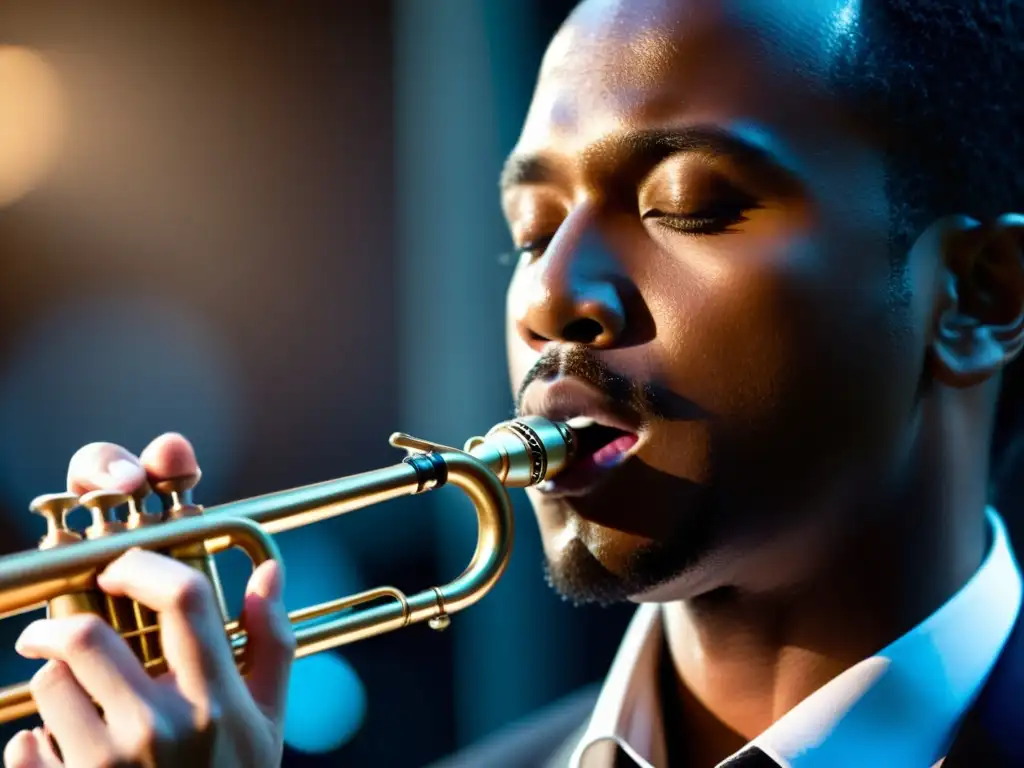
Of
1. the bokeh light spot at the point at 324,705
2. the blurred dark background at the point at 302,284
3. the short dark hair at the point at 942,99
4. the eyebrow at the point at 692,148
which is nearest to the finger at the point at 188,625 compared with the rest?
the eyebrow at the point at 692,148

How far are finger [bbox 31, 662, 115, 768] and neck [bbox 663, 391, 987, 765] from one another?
0.77m

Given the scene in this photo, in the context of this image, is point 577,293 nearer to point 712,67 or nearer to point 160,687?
point 712,67

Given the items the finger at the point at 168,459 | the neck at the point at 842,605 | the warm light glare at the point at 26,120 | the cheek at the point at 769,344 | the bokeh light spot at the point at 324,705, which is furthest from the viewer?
the bokeh light spot at the point at 324,705

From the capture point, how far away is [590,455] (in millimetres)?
1204

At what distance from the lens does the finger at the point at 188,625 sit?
2.76 feet

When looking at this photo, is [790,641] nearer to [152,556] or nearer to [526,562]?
[152,556]

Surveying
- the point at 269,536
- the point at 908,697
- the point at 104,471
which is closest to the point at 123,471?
the point at 104,471

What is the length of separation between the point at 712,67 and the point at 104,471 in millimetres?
824

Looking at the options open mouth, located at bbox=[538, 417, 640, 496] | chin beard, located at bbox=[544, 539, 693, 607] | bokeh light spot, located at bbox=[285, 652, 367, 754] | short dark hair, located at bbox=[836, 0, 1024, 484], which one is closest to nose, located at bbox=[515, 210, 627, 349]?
open mouth, located at bbox=[538, 417, 640, 496]

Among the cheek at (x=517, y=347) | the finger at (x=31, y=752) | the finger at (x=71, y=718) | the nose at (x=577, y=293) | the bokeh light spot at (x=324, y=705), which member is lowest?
the bokeh light spot at (x=324, y=705)

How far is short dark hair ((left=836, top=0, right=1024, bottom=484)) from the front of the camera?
4.05ft

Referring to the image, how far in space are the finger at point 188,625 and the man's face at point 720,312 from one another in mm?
479

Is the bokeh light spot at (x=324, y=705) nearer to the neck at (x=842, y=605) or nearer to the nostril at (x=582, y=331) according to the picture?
the neck at (x=842, y=605)

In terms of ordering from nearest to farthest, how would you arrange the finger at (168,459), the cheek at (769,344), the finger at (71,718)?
the finger at (71,718) → the finger at (168,459) → the cheek at (769,344)
